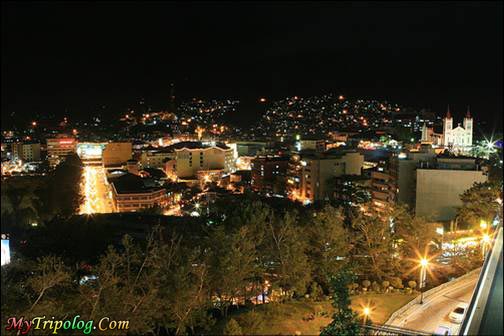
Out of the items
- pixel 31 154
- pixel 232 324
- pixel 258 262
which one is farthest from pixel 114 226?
pixel 31 154

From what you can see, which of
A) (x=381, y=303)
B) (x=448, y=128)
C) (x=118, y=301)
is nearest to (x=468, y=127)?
(x=448, y=128)

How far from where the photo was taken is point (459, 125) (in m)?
18.9

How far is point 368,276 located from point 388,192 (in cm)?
527

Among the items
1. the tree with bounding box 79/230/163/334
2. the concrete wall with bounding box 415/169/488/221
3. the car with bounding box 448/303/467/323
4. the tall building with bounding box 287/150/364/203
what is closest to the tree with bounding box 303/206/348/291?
the car with bounding box 448/303/467/323

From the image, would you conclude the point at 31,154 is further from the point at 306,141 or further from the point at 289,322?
the point at 289,322

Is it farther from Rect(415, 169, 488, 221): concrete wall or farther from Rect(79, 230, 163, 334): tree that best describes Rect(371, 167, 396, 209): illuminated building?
Rect(79, 230, 163, 334): tree

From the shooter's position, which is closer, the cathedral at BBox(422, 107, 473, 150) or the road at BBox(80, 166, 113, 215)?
the road at BBox(80, 166, 113, 215)

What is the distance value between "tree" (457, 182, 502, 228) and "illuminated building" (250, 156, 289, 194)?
28.8ft

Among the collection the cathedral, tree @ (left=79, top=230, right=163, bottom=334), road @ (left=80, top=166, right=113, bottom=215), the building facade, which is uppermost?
the cathedral

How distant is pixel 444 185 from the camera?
29.9ft

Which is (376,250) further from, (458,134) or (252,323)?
(458,134)

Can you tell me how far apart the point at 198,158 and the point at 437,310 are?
16.9 meters

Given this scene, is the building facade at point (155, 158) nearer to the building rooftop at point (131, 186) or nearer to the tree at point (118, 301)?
the building rooftop at point (131, 186)

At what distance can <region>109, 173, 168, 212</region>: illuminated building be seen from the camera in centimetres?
1341
